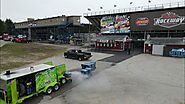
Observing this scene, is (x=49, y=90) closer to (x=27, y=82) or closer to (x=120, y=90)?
(x=27, y=82)

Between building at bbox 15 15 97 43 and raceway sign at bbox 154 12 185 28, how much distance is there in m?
30.4

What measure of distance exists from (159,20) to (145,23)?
11.0ft

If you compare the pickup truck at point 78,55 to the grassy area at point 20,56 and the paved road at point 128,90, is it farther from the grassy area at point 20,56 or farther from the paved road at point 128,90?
the paved road at point 128,90

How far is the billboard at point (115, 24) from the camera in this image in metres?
40.8

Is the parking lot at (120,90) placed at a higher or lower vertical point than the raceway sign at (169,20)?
lower

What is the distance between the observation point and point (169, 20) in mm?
34000

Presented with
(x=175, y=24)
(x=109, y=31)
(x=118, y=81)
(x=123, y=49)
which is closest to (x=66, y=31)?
(x=109, y=31)

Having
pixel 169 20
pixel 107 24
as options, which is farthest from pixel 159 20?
pixel 107 24

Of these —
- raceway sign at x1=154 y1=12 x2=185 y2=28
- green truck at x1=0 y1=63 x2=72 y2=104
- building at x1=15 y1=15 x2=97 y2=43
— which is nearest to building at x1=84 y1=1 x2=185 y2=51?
raceway sign at x1=154 y1=12 x2=185 y2=28

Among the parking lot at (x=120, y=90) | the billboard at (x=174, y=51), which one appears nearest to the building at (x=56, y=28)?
the billboard at (x=174, y=51)

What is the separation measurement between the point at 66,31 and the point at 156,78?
46.3 meters

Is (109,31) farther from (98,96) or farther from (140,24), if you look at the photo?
(98,96)

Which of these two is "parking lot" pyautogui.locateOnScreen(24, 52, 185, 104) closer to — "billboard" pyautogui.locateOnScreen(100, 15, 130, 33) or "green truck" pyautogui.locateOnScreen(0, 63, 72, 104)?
"green truck" pyautogui.locateOnScreen(0, 63, 72, 104)

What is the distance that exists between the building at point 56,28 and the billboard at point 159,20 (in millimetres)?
24668
